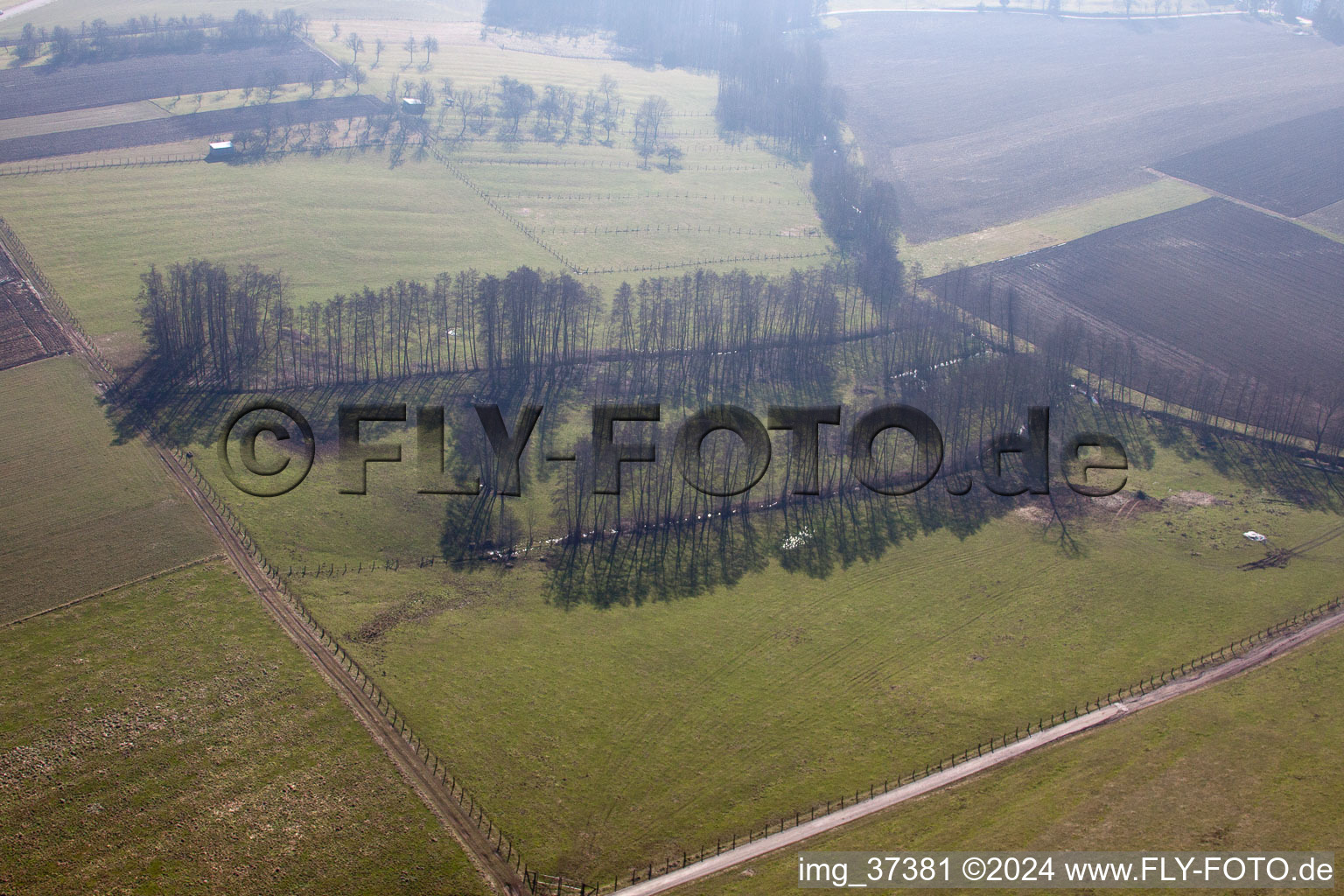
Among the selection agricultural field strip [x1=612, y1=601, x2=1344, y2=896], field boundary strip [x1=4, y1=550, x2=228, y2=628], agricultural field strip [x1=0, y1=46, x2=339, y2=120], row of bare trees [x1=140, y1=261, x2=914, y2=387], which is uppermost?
agricultural field strip [x1=0, y1=46, x2=339, y2=120]

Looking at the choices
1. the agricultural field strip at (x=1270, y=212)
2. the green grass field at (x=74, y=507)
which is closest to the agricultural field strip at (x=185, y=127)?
the green grass field at (x=74, y=507)

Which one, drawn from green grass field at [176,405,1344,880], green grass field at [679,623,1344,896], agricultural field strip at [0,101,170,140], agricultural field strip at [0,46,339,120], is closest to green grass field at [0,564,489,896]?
green grass field at [176,405,1344,880]

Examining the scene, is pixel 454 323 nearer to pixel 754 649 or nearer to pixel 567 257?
pixel 567 257

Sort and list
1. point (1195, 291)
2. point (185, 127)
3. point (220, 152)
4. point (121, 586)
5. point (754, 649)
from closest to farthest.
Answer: point (121, 586)
point (754, 649)
point (1195, 291)
point (220, 152)
point (185, 127)

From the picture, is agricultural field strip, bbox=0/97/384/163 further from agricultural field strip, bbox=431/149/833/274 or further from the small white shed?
agricultural field strip, bbox=431/149/833/274

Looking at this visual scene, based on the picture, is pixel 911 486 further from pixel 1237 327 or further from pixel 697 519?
pixel 1237 327

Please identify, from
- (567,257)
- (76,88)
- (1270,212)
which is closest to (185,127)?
(76,88)

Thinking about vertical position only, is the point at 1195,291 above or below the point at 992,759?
above
